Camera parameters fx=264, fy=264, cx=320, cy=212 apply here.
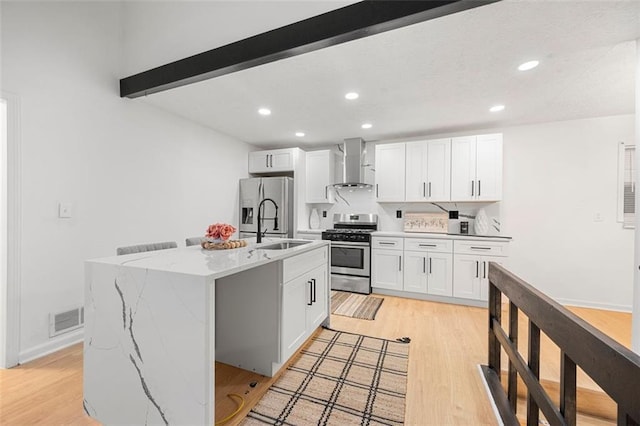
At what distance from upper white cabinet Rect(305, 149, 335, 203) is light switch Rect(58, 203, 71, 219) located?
10.2ft

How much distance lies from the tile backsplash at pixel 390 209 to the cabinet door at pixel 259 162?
1050 mm

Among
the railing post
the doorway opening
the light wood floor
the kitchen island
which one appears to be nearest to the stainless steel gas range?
the light wood floor

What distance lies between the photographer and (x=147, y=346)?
1.29 m

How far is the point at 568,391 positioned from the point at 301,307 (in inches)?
60.8

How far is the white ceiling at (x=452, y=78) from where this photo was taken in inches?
67.5

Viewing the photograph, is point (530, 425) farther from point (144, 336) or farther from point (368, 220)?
point (368, 220)

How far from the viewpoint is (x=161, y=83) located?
95.7 inches

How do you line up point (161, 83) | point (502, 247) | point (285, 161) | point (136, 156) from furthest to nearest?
1. point (285, 161)
2. point (502, 247)
3. point (136, 156)
4. point (161, 83)

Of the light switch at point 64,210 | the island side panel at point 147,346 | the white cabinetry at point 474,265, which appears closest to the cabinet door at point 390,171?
the white cabinetry at point 474,265

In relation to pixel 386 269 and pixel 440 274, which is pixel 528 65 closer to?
pixel 440 274

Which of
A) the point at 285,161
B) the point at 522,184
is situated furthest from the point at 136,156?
the point at 522,184

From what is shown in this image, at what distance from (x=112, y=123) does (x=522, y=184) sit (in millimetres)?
5039

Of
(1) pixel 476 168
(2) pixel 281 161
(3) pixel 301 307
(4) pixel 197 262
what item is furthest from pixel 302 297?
(1) pixel 476 168

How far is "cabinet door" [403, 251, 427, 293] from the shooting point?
3.65 meters
